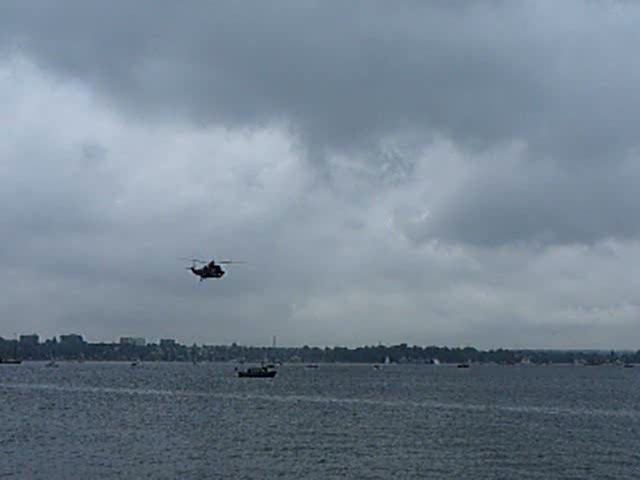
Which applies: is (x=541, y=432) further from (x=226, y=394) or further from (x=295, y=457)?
(x=226, y=394)

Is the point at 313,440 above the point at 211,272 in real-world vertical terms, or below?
below

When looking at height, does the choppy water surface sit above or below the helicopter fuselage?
below

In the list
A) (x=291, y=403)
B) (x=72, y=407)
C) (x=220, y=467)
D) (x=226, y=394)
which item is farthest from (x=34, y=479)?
(x=226, y=394)

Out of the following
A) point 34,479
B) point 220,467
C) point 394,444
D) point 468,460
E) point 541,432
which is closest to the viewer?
point 34,479

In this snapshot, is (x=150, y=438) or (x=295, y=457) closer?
(x=295, y=457)

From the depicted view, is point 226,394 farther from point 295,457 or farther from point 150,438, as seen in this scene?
point 295,457

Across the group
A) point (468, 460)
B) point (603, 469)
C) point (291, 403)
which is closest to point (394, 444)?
point (468, 460)

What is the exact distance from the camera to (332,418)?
110250 mm

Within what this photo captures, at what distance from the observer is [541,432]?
314 ft

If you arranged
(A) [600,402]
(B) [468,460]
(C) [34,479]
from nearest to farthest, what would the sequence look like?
(C) [34,479], (B) [468,460], (A) [600,402]

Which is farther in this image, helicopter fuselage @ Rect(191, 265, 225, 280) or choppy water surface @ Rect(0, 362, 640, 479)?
helicopter fuselage @ Rect(191, 265, 225, 280)

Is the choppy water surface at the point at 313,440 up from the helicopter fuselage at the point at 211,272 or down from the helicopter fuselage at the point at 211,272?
down

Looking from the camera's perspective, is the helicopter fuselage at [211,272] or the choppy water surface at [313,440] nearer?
the choppy water surface at [313,440]

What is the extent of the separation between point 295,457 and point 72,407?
2507 inches
